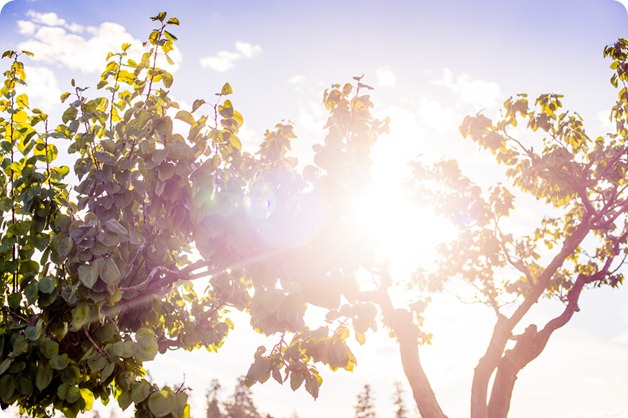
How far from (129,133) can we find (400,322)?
22.5ft

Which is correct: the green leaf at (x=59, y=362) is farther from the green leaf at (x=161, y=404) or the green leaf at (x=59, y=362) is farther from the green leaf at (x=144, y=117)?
the green leaf at (x=144, y=117)

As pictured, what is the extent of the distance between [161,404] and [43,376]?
983 mm

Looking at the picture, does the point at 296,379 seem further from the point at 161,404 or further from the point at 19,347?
the point at 19,347

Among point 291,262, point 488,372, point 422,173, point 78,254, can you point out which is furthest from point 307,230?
point 422,173

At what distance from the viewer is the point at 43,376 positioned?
400 centimetres

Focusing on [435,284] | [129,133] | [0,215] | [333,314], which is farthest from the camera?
[435,284]

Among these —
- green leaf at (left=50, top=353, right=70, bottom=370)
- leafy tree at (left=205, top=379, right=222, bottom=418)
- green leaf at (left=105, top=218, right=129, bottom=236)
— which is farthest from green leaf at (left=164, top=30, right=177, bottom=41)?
leafy tree at (left=205, top=379, right=222, bottom=418)

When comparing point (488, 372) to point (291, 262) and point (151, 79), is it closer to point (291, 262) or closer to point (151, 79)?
point (291, 262)

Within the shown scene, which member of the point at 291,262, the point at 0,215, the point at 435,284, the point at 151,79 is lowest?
the point at 291,262

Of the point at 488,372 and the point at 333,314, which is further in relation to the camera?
the point at 488,372

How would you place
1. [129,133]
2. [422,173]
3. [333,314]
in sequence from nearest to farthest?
[333,314], [129,133], [422,173]

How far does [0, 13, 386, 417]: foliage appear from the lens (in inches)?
155

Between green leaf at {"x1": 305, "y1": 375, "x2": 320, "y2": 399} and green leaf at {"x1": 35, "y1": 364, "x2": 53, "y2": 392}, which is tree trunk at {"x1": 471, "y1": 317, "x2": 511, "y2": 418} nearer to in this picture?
green leaf at {"x1": 305, "y1": 375, "x2": 320, "y2": 399}

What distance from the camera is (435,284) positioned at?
49.5 ft
